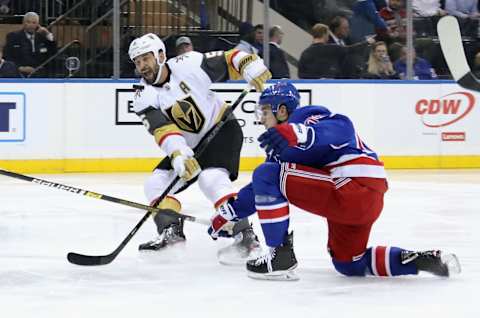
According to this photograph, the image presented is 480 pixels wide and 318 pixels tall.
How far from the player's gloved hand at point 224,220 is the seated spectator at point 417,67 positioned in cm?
451

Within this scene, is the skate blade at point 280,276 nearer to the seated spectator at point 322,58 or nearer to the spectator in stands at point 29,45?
the spectator in stands at point 29,45

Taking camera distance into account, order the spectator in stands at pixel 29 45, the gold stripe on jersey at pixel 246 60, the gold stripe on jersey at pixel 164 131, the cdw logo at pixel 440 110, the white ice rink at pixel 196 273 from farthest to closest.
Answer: the cdw logo at pixel 440 110 → the spectator in stands at pixel 29 45 → the gold stripe on jersey at pixel 246 60 → the gold stripe on jersey at pixel 164 131 → the white ice rink at pixel 196 273

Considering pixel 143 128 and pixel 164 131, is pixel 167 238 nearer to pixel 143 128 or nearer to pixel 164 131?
pixel 164 131

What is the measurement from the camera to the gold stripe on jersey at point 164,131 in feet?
15.2

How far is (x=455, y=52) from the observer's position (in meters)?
7.70

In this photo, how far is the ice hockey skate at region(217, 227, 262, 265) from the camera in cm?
449

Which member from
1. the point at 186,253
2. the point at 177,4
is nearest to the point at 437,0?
the point at 177,4

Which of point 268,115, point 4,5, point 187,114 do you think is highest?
point 4,5

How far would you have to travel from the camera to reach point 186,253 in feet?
15.3

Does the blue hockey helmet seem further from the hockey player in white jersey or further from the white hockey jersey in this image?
the white hockey jersey

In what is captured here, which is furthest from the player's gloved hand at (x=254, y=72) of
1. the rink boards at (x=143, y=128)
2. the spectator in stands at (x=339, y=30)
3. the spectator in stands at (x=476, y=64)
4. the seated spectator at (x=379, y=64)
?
the spectator in stands at (x=476, y=64)

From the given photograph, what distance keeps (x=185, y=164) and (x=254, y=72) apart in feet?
1.90

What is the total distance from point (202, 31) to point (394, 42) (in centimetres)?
152

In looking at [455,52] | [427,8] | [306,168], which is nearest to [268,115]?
[306,168]
